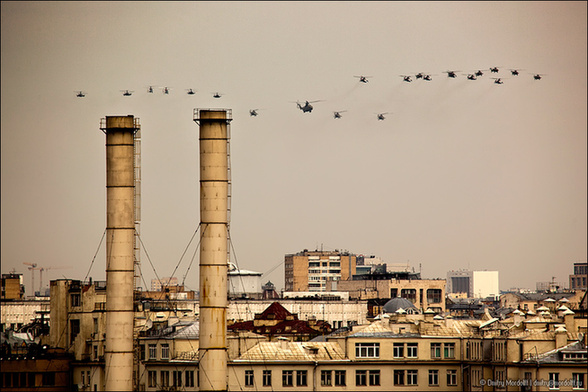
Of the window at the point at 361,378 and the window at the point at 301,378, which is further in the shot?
the window at the point at 361,378

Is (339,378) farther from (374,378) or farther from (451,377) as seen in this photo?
(451,377)

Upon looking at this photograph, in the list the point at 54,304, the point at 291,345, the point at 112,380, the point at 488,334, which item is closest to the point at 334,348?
the point at 291,345

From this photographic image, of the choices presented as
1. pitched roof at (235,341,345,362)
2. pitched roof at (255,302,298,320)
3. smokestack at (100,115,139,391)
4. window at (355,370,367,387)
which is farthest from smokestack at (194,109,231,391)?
pitched roof at (255,302,298,320)

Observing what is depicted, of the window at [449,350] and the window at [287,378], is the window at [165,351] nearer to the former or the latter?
the window at [287,378]

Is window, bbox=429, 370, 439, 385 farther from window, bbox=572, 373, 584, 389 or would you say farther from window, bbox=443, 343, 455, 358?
window, bbox=572, 373, 584, 389

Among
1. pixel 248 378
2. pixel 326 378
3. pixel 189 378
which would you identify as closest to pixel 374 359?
pixel 326 378

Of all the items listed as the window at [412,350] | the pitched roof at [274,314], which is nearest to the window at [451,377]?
the window at [412,350]
